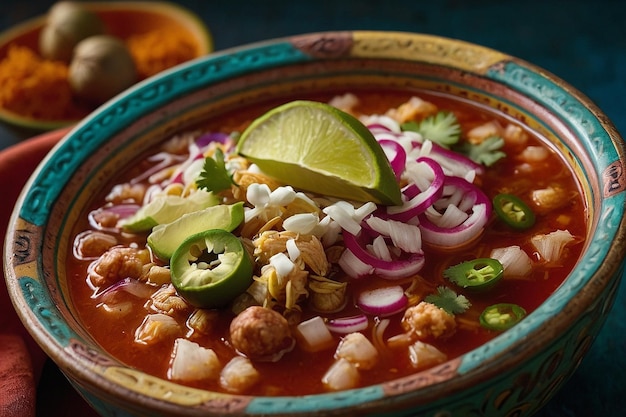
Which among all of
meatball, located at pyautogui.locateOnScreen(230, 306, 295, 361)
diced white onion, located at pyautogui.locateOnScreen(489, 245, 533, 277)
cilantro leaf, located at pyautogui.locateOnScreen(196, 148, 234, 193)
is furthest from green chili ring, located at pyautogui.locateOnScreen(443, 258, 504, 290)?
cilantro leaf, located at pyautogui.locateOnScreen(196, 148, 234, 193)

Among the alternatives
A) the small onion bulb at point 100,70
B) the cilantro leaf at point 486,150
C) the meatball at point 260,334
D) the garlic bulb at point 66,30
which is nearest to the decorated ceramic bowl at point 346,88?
the cilantro leaf at point 486,150

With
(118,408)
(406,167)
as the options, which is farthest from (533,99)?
(118,408)

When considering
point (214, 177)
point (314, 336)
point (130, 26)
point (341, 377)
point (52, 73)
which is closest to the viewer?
point (341, 377)

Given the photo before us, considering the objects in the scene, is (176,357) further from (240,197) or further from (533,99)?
(533,99)

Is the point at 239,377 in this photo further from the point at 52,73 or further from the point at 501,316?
the point at 52,73

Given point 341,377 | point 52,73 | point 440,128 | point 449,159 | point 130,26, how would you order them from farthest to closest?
point 130,26, point 52,73, point 440,128, point 449,159, point 341,377

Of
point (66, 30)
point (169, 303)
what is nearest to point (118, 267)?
point (169, 303)
